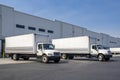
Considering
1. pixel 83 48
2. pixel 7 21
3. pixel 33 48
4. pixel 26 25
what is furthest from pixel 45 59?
pixel 26 25

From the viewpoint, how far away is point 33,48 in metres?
24.2

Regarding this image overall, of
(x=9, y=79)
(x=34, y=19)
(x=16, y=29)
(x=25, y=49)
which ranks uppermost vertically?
(x=34, y=19)

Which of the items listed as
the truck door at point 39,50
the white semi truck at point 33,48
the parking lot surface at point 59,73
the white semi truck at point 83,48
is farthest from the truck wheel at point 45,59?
the white semi truck at point 83,48

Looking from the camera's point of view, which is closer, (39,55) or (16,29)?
(39,55)

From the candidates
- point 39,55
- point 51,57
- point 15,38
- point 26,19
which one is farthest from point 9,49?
point 26,19

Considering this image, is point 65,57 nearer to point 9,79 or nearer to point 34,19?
point 34,19

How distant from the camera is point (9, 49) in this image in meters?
28.9

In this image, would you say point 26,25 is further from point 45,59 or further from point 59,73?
point 59,73

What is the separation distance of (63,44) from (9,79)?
70.4 feet

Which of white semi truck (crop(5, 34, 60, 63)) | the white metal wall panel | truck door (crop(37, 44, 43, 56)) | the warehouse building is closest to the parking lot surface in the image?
white semi truck (crop(5, 34, 60, 63))

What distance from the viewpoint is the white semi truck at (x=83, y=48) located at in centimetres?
2763

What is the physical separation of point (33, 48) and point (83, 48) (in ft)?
26.5

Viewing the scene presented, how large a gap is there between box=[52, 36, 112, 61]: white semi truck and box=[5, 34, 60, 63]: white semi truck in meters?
5.60

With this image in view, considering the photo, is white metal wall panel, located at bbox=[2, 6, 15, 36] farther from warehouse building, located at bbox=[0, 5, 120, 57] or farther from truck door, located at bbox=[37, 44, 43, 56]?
truck door, located at bbox=[37, 44, 43, 56]
